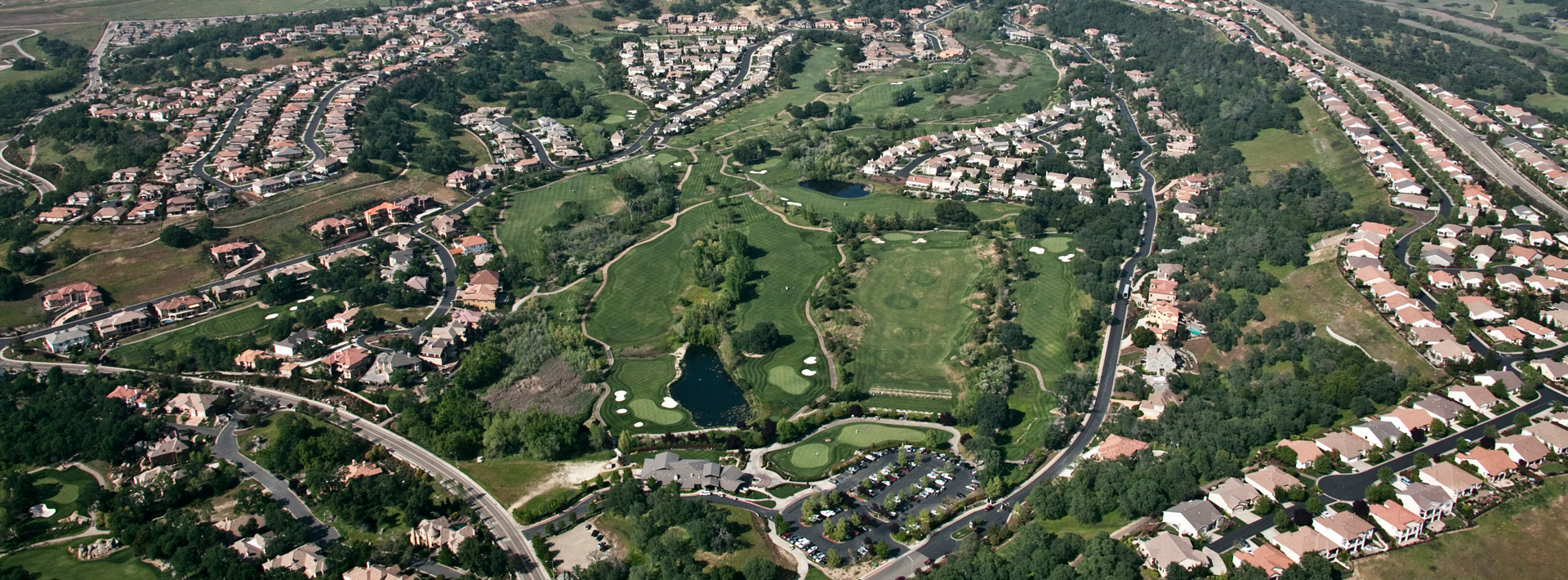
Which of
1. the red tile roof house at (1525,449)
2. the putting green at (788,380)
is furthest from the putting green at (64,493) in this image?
the red tile roof house at (1525,449)

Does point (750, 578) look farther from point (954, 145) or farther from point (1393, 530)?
point (954, 145)

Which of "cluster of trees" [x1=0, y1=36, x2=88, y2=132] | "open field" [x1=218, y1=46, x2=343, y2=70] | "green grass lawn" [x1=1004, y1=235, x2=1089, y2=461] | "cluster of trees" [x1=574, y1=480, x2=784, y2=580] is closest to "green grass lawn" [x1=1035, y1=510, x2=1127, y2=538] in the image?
"green grass lawn" [x1=1004, y1=235, x2=1089, y2=461]

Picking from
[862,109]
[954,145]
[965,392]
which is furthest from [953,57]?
[965,392]

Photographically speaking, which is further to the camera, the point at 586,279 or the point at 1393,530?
the point at 586,279

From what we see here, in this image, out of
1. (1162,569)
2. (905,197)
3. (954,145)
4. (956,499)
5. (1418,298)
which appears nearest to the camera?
(1162,569)

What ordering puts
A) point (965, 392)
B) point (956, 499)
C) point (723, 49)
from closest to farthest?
point (956, 499)
point (965, 392)
point (723, 49)

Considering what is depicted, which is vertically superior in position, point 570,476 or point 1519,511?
point 1519,511

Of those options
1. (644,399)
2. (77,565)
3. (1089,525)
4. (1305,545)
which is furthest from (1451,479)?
(77,565)

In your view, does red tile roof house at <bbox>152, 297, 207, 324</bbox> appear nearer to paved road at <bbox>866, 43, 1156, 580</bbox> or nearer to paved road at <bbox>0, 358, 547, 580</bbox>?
paved road at <bbox>0, 358, 547, 580</bbox>
